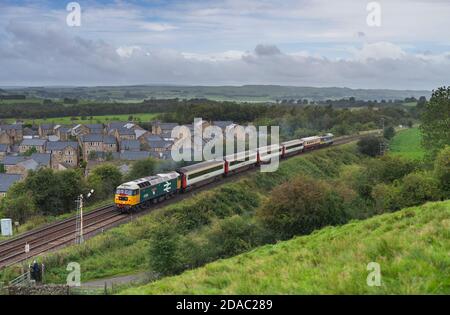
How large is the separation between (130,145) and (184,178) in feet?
181

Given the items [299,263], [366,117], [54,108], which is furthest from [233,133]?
[54,108]

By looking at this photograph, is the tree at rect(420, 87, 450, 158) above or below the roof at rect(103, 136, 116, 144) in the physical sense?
above

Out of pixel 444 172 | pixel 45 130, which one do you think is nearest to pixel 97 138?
pixel 45 130

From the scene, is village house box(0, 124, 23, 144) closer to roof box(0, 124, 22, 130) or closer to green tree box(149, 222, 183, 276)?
roof box(0, 124, 22, 130)

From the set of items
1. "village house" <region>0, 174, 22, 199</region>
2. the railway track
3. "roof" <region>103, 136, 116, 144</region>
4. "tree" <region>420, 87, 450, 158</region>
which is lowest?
"village house" <region>0, 174, 22, 199</region>

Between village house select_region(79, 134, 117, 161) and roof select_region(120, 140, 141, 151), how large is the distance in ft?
10.6

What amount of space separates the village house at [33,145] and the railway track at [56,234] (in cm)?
6464

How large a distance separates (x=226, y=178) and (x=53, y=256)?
846 inches

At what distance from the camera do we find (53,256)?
2248 centimetres

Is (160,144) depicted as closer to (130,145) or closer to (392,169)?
(130,145)

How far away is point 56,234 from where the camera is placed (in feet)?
88.5

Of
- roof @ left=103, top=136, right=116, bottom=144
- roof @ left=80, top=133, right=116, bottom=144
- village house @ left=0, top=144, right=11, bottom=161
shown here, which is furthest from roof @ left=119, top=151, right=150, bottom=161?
village house @ left=0, top=144, right=11, bottom=161

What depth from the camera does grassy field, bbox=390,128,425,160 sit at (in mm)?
59825

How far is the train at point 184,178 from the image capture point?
30.6m
